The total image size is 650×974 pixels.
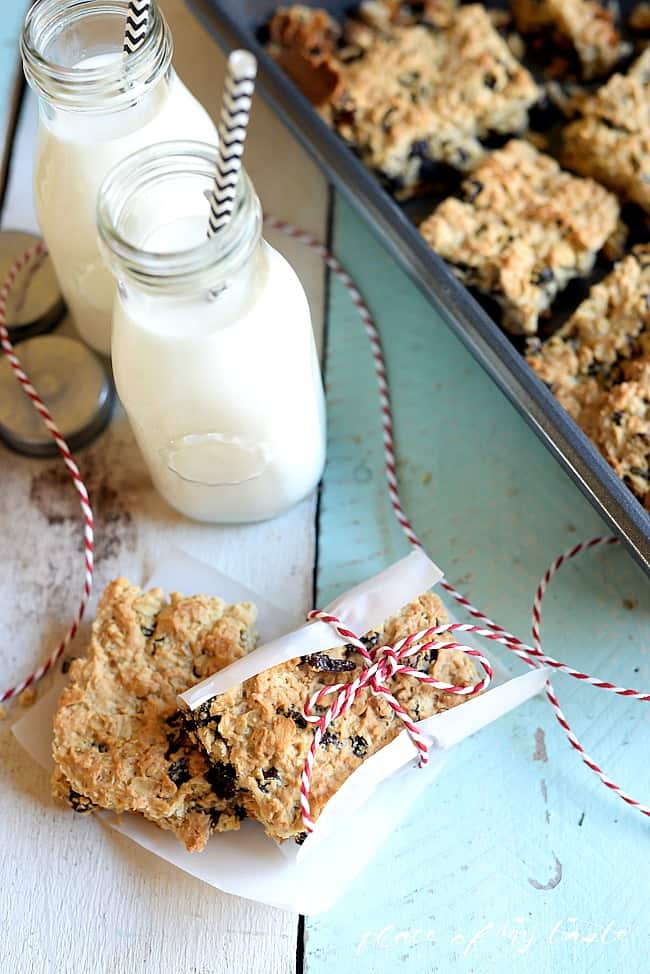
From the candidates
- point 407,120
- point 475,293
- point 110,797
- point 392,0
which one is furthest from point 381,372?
point 110,797

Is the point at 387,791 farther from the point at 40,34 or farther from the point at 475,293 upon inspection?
the point at 40,34

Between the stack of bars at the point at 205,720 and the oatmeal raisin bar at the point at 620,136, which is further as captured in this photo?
the oatmeal raisin bar at the point at 620,136

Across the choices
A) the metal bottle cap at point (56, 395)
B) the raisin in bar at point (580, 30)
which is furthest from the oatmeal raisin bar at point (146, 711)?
the raisin in bar at point (580, 30)

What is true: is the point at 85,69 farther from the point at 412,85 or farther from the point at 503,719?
the point at 503,719

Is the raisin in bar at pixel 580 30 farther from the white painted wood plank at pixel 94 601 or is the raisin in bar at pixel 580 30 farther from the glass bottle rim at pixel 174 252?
the glass bottle rim at pixel 174 252

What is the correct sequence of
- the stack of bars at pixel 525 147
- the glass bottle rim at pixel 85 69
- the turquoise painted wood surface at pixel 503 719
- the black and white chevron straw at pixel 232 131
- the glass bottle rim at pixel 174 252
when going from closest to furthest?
the black and white chevron straw at pixel 232 131 → the glass bottle rim at pixel 174 252 → the glass bottle rim at pixel 85 69 → the turquoise painted wood surface at pixel 503 719 → the stack of bars at pixel 525 147

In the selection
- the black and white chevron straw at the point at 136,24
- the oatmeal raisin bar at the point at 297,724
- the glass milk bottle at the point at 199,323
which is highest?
the black and white chevron straw at the point at 136,24

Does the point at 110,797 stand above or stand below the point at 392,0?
below
